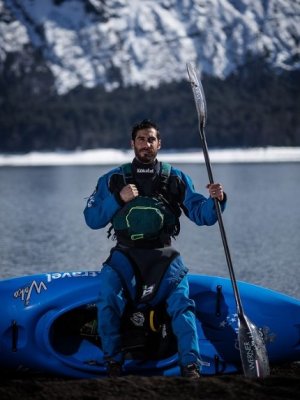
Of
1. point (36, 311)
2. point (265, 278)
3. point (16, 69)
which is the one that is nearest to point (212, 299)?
point (36, 311)

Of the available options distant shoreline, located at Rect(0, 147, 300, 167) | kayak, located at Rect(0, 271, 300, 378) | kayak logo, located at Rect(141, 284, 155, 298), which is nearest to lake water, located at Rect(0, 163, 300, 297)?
kayak, located at Rect(0, 271, 300, 378)

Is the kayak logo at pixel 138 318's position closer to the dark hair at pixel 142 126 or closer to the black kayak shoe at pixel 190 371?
the black kayak shoe at pixel 190 371

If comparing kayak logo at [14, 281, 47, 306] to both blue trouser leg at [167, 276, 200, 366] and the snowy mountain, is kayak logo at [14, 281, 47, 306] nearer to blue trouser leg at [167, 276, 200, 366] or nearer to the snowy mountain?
blue trouser leg at [167, 276, 200, 366]

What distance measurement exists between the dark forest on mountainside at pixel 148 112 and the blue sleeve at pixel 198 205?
101 metres

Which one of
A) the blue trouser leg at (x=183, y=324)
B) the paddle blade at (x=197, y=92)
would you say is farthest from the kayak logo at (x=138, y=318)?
the paddle blade at (x=197, y=92)

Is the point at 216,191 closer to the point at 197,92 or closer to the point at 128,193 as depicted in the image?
the point at 128,193

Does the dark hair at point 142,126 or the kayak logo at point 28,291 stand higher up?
the dark hair at point 142,126

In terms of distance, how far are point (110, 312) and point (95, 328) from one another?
78cm

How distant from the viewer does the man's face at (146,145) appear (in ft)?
16.6

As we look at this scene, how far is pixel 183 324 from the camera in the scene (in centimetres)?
486

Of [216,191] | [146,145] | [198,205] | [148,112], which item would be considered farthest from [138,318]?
[148,112]

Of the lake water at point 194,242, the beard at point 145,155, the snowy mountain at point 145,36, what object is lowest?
the lake water at point 194,242

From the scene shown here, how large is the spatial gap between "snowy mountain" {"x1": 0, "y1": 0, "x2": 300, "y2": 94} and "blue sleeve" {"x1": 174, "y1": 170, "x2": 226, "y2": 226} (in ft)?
467

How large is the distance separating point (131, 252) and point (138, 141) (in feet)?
2.26
